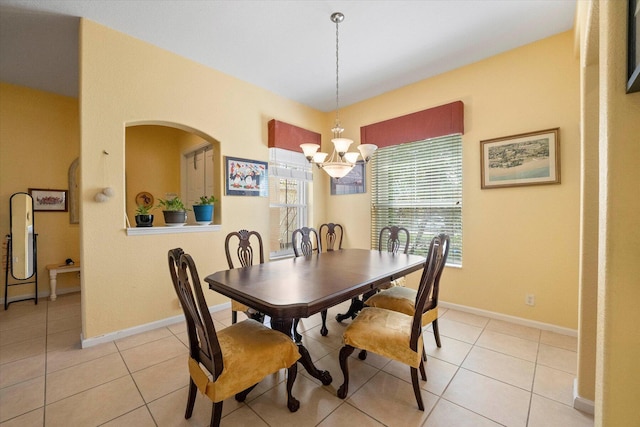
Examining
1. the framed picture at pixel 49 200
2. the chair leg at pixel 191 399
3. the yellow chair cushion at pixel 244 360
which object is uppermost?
the framed picture at pixel 49 200

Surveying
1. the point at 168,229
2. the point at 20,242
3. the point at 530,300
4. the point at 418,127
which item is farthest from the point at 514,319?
the point at 20,242

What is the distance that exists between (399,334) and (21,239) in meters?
4.77

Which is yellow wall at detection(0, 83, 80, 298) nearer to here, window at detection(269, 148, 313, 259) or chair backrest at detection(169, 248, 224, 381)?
window at detection(269, 148, 313, 259)

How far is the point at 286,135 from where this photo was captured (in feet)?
12.7

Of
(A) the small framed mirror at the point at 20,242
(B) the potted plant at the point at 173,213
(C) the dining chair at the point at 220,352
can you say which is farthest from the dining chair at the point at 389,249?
(A) the small framed mirror at the point at 20,242

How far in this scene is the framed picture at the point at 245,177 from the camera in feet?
11.0

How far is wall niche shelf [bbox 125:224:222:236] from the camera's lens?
264 cm

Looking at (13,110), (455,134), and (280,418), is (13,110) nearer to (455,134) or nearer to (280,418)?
(280,418)

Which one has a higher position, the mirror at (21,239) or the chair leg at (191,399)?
the mirror at (21,239)

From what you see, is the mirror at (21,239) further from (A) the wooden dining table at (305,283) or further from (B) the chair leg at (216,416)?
(B) the chair leg at (216,416)

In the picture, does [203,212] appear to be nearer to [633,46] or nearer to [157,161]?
[157,161]

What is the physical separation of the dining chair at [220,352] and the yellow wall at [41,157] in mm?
3930

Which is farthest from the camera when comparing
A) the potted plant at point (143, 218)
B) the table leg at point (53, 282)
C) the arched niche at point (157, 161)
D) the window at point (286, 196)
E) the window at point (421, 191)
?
the arched niche at point (157, 161)

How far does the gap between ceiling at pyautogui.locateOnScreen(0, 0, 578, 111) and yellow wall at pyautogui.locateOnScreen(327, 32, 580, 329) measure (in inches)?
8.4
